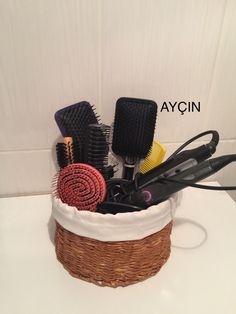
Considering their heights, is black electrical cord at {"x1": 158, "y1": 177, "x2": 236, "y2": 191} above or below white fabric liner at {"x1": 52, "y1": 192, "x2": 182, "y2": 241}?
above

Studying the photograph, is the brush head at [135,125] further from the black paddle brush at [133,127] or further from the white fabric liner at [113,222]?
the white fabric liner at [113,222]

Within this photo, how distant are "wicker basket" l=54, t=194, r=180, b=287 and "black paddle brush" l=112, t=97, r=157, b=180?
0.43 ft

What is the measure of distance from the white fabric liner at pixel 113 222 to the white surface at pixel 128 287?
0.30ft

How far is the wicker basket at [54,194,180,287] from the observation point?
0.41 m

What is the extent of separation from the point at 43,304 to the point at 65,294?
0.03 m

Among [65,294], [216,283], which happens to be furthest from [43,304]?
[216,283]

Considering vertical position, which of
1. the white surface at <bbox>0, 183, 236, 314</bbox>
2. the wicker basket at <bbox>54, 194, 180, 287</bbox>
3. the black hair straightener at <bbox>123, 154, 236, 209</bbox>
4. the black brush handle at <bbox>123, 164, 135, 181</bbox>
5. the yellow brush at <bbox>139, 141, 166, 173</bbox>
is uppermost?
the black hair straightener at <bbox>123, 154, 236, 209</bbox>

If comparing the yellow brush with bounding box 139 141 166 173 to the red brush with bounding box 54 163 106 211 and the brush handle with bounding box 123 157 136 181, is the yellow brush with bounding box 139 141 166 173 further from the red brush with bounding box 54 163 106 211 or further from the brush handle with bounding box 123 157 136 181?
the red brush with bounding box 54 163 106 211

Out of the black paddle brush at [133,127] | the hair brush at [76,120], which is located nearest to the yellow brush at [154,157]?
the black paddle brush at [133,127]

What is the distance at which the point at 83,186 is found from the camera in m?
0.41

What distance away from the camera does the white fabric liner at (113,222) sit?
39 cm

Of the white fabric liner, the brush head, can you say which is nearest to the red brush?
the white fabric liner

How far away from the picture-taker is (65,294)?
1.38ft

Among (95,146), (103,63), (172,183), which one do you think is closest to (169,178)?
(172,183)
